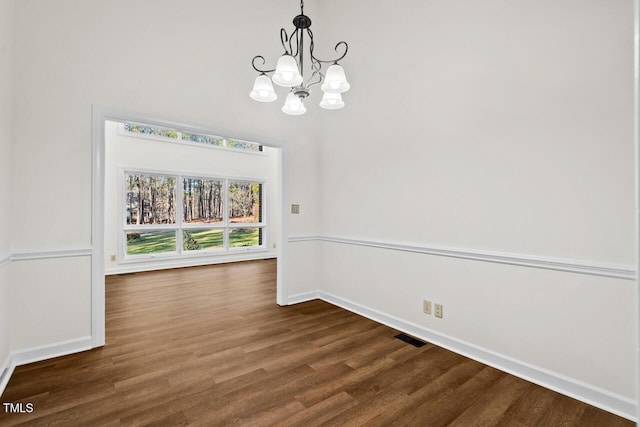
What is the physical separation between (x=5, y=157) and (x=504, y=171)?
3678mm

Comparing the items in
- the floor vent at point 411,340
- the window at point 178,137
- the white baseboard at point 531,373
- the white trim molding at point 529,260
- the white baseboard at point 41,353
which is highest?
the window at point 178,137

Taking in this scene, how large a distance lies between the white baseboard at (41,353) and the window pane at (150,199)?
388cm

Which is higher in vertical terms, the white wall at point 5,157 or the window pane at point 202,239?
the white wall at point 5,157

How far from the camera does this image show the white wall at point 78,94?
2301 millimetres

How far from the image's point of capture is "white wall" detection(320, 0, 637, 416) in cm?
179

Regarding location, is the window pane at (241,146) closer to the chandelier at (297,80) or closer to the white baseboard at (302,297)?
the white baseboard at (302,297)

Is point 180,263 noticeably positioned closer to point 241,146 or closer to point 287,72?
point 241,146

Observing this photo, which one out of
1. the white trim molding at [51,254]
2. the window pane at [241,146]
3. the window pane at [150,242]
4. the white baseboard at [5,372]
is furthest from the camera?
the window pane at [241,146]

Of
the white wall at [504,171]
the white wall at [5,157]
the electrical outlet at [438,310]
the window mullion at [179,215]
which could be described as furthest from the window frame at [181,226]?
the electrical outlet at [438,310]

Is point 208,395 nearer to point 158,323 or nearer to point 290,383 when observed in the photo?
point 290,383

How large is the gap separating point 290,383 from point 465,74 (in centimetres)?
282

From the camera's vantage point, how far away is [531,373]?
2117 millimetres

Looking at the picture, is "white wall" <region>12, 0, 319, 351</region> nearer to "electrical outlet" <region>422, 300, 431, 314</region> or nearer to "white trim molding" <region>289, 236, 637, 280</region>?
"white trim molding" <region>289, 236, 637, 280</region>

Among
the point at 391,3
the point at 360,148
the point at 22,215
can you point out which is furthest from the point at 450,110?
the point at 22,215
